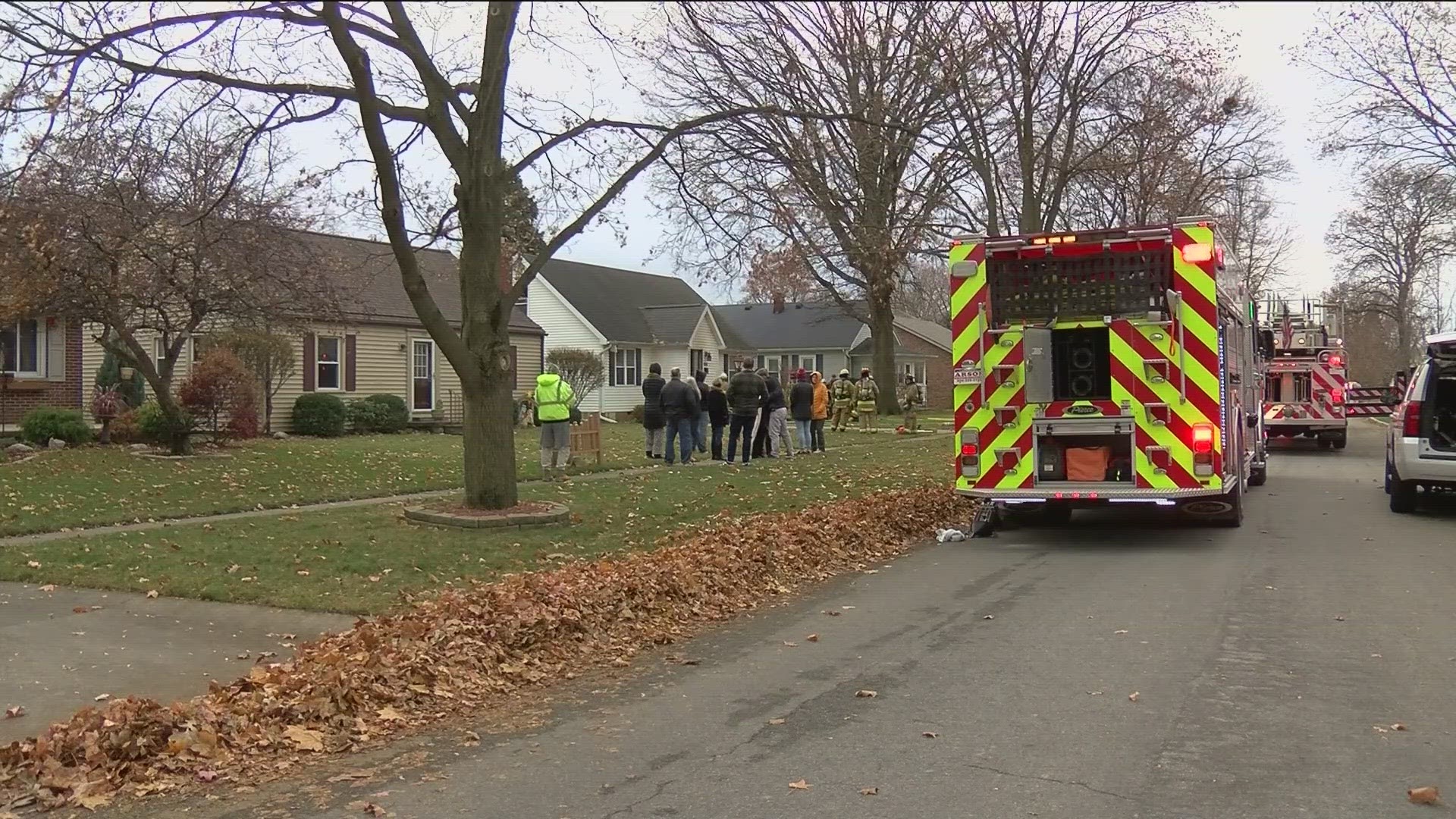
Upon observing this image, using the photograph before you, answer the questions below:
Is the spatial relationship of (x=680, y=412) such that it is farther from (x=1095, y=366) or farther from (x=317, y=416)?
(x=317, y=416)

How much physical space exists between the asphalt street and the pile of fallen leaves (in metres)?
0.36

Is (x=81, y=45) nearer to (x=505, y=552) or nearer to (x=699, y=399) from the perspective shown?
(x=505, y=552)

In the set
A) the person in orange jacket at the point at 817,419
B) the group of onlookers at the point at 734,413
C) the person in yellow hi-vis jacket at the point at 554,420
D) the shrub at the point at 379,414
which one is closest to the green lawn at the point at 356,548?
the person in yellow hi-vis jacket at the point at 554,420

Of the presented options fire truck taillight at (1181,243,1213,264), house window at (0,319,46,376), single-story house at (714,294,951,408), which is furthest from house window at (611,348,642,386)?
fire truck taillight at (1181,243,1213,264)

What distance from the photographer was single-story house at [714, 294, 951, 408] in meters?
53.3

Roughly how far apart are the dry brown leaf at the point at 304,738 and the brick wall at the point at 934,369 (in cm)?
5250

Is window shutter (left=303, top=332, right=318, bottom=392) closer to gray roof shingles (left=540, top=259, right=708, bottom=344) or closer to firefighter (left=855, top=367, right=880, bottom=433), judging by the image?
firefighter (left=855, top=367, right=880, bottom=433)

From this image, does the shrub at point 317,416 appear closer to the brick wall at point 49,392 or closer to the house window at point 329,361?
the house window at point 329,361

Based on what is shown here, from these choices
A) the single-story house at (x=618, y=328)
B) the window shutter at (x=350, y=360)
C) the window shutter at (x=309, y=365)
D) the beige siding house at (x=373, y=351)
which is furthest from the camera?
the single-story house at (x=618, y=328)

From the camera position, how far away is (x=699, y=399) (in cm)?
1872

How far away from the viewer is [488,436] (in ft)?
37.1

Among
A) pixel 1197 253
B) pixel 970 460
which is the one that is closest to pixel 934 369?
pixel 970 460

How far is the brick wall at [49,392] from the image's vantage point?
20906 millimetres

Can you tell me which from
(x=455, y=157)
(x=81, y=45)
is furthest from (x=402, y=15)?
(x=81, y=45)
